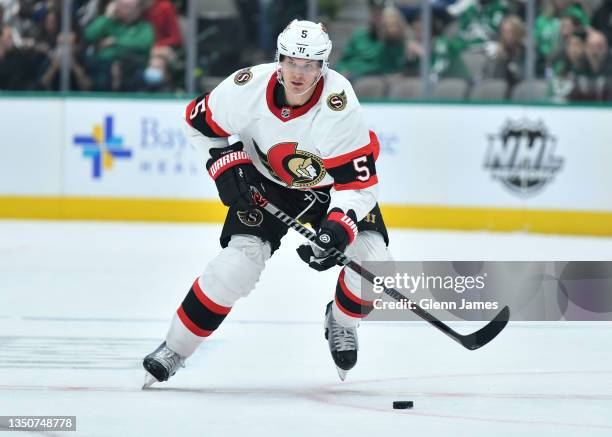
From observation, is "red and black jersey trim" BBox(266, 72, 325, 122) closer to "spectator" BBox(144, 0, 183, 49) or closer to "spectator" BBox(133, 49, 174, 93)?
"spectator" BBox(133, 49, 174, 93)

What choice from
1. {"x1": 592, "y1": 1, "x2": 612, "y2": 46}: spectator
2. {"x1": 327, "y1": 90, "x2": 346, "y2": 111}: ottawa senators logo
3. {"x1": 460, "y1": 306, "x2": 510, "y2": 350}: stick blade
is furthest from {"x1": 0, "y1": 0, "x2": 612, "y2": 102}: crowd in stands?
{"x1": 327, "y1": 90, "x2": 346, "y2": 111}: ottawa senators logo

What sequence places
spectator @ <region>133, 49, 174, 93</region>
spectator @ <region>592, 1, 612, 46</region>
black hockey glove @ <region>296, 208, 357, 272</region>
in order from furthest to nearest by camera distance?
spectator @ <region>133, 49, 174, 93</region>, spectator @ <region>592, 1, 612, 46</region>, black hockey glove @ <region>296, 208, 357, 272</region>

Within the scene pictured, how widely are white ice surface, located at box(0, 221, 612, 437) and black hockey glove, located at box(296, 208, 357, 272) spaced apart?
41 centimetres

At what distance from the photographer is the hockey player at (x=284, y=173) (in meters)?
4.00

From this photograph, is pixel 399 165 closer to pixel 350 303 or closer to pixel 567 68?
pixel 567 68

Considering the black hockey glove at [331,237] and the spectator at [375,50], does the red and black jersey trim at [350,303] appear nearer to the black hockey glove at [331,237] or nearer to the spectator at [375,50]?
the black hockey glove at [331,237]

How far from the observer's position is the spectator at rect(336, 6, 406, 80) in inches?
384

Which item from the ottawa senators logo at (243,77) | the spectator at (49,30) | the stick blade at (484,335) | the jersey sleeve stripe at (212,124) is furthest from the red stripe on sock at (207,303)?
the spectator at (49,30)

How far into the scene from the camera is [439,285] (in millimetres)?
4438

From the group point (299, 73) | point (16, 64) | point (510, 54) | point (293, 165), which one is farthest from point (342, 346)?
point (16, 64)

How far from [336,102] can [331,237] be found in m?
0.42

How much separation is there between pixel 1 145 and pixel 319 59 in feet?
20.4

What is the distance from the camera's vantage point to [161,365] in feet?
13.2

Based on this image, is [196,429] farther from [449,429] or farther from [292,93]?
[292,93]
